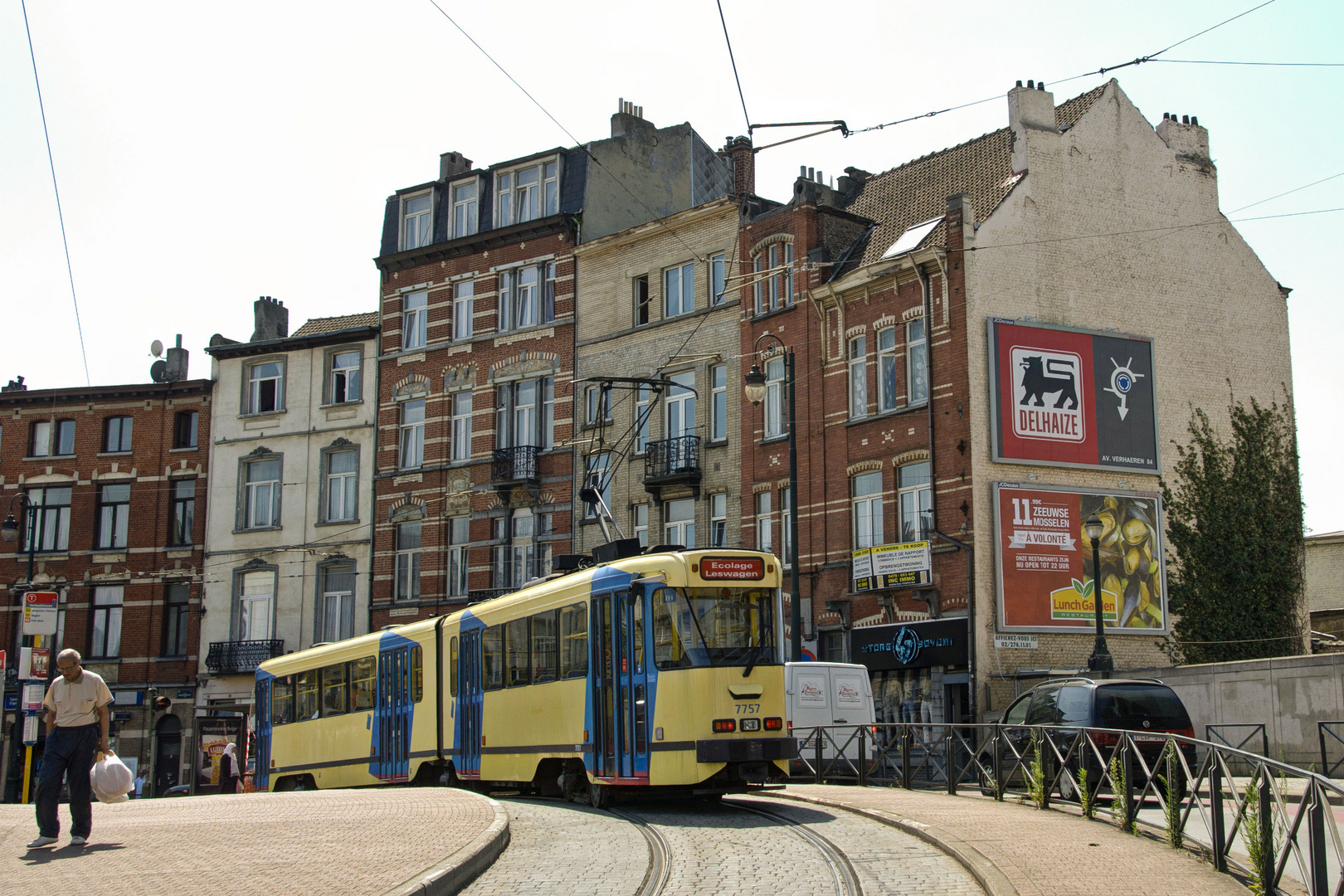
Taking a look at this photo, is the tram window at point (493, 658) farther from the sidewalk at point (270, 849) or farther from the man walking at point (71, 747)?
the man walking at point (71, 747)

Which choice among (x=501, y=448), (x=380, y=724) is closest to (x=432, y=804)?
(x=380, y=724)

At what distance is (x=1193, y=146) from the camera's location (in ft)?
114

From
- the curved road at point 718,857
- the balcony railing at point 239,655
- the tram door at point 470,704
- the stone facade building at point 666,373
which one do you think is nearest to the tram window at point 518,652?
the tram door at point 470,704

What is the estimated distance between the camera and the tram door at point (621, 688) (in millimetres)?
15633

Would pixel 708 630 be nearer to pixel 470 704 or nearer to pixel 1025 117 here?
pixel 470 704

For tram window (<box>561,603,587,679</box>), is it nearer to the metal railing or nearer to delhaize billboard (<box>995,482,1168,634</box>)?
the metal railing

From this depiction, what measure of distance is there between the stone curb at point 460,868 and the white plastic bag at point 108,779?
9.19 feet

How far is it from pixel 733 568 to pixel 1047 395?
16.6 metres

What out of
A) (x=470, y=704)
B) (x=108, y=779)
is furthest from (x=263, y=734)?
(x=108, y=779)

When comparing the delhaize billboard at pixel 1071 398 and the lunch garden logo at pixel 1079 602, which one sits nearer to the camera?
the lunch garden logo at pixel 1079 602

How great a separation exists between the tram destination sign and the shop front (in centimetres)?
1378

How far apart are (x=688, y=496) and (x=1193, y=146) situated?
14.9 m

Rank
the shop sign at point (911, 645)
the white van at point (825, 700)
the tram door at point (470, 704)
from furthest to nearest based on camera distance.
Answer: the shop sign at point (911, 645) → the white van at point (825, 700) → the tram door at point (470, 704)

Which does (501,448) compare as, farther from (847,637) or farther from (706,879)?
(706,879)
